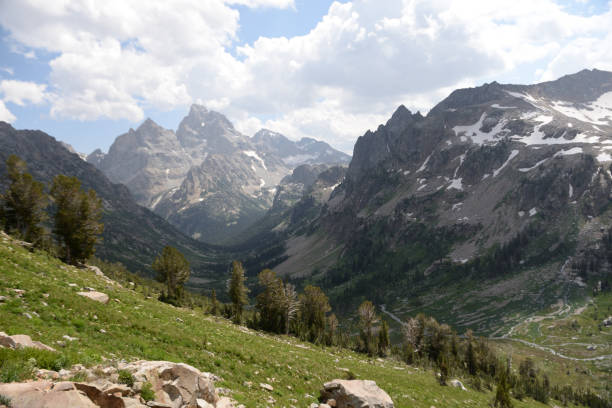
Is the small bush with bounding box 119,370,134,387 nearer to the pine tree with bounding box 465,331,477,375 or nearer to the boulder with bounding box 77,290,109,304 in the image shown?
the boulder with bounding box 77,290,109,304

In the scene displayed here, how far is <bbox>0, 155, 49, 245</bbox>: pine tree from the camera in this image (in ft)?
172

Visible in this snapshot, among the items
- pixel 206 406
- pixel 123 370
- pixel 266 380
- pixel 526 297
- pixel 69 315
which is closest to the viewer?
pixel 123 370

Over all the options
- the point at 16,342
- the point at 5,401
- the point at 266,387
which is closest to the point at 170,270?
the point at 266,387

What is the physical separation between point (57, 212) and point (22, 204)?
5.81 metres

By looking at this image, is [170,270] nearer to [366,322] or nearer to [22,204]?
[22,204]

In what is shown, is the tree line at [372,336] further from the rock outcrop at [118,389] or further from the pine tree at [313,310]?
the rock outcrop at [118,389]

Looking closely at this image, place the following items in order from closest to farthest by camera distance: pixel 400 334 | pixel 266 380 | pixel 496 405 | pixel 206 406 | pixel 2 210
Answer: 1. pixel 206 406
2. pixel 266 380
3. pixel 496 405
4. pixel 2 210
5. pixel 400 334

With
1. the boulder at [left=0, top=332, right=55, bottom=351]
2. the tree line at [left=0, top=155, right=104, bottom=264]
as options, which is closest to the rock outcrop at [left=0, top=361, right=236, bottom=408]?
the boulder at [left=0, top=332, right=55, bottom=351]

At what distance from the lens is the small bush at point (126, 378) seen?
12.9 meters

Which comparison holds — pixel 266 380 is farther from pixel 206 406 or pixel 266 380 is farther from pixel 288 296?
pixel 288 296

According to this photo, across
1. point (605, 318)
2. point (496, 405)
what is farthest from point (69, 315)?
point (605, 318)

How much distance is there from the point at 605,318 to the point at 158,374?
659 feet

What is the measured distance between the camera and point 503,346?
138m

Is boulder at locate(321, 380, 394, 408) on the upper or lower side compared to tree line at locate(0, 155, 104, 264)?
lower
